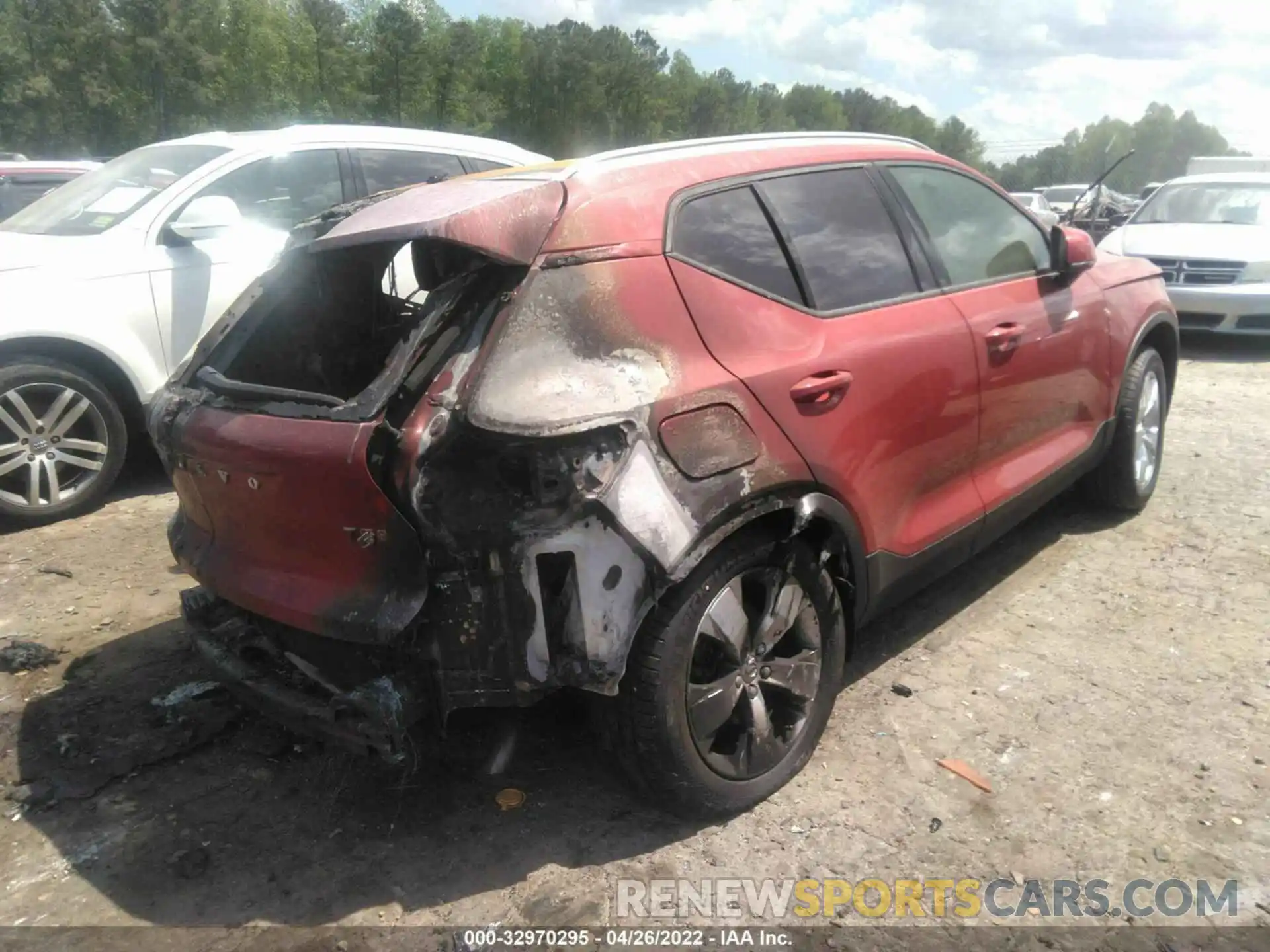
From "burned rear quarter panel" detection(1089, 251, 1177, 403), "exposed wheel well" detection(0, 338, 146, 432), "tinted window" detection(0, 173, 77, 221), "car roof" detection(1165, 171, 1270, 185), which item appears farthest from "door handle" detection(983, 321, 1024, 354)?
"car roof" detection(1165, 171, 1270, 185)

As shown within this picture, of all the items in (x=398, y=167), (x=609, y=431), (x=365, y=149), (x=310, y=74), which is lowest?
(x=609, y=431)

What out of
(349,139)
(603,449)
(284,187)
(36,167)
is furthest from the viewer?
(36,167)

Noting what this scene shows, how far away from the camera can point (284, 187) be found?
5844mm

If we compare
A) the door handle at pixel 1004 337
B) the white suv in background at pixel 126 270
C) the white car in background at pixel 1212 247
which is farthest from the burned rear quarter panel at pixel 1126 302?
the white car in background at pixel 1212 247

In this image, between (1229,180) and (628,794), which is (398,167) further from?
(1229,180)

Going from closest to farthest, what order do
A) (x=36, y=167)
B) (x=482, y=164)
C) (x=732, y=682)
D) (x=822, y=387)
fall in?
(x=732, y=682), (x=822, y=387), (x=482, y=164), (x=36, y=167)

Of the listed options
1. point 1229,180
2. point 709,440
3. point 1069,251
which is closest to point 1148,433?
point 1069,251

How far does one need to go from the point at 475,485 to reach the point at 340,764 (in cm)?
134

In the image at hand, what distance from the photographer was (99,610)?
4301 millimetres

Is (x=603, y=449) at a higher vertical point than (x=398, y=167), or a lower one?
lower

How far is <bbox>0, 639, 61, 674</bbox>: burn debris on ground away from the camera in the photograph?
3.82m

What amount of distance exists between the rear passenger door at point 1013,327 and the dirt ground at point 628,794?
0.65 meters

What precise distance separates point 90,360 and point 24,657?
6.47 ft

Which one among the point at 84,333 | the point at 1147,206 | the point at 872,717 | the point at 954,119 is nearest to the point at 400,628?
the point at 872,717
